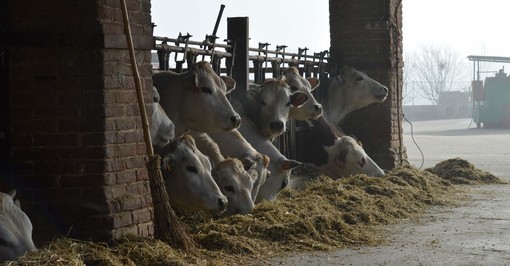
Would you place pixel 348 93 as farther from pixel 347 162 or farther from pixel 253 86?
pixel 253 86

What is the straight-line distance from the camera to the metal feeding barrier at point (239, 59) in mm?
11422

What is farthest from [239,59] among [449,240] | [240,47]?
[449,240]

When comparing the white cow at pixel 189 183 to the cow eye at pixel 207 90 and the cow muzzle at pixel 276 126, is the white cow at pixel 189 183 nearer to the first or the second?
the cow eye at pixel 207 90

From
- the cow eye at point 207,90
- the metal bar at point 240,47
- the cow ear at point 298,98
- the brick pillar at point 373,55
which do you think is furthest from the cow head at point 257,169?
the brick pillar at point 373,55

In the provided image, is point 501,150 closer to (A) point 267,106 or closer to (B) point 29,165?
(A) point 267,106

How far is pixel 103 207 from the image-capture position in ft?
27.4

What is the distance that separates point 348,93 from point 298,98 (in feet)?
10.7

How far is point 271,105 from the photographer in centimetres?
1313

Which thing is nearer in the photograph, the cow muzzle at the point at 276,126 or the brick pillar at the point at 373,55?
the cow muzzle at the point at 276,126

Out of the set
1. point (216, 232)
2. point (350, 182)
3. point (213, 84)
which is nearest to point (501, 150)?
point (350, 182)

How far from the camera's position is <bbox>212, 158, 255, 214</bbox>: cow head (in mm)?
10562

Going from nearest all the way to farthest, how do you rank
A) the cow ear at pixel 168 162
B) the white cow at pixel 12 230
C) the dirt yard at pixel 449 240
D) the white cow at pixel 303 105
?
the white cow at pixel 12 230 < the dirt yard at pixel 449 240 < the cow ear at pixel 168 162 < the white cow at pixel 303 105

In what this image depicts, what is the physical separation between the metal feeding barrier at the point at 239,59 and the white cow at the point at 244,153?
0.88 m

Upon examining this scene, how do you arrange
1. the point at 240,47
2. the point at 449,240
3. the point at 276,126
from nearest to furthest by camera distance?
the point at 449,240 → the point at 276,126 → the point at 240,47
